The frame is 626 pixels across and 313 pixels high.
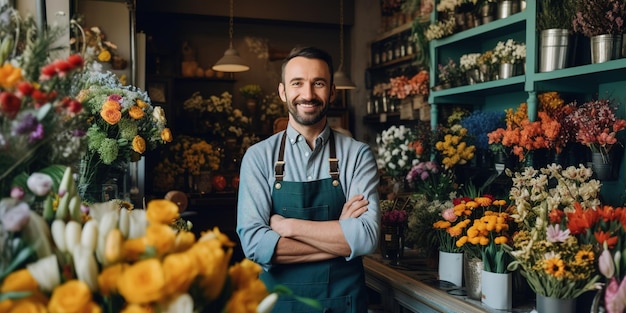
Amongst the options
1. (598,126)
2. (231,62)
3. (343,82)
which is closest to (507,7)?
(598,126)

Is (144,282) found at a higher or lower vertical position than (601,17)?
lower

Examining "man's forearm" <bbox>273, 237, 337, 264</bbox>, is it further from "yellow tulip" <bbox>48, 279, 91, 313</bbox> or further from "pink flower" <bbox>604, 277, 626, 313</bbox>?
"yellow tulip" <bbox>48, 279, 91, 313</bbox>

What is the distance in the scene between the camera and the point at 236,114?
6371 mm

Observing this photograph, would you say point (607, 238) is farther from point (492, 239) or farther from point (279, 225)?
point (279, 225)

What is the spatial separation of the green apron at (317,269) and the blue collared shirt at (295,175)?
3 centimetres

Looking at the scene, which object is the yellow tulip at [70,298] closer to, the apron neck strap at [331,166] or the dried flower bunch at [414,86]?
the apron neck strap at [331,166]

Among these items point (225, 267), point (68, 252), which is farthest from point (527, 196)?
point (68, 252)

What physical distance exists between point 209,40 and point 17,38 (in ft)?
19.5

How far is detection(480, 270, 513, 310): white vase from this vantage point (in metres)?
2.00

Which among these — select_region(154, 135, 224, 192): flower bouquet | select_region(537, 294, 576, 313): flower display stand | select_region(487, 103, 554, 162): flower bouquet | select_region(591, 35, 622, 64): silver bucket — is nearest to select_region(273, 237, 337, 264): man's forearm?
select_region(537, 294, 576, 313): flower display stand

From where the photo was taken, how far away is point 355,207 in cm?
186

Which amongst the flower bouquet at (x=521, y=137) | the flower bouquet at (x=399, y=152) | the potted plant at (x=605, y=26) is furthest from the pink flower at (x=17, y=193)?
the flower bouquet at (x=399, y=152)

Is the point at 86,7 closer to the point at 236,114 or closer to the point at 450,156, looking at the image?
the point at 236,114

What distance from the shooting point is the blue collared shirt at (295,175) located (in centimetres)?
183
